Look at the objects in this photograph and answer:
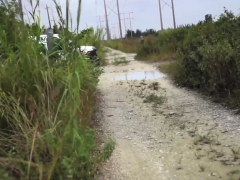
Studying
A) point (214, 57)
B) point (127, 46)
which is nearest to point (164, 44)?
point (214, 57)

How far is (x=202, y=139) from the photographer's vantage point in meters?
4.94

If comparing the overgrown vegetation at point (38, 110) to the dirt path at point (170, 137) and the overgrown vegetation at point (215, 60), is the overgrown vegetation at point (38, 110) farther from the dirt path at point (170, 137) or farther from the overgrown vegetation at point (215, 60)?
the overgrown vegetation at point (215, 60)

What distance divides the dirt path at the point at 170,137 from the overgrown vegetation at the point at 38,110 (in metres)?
0.76

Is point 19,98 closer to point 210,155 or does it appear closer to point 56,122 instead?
point 56,122

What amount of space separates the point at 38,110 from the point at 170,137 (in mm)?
2304

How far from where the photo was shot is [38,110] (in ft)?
11.1

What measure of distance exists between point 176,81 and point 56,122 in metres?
6.99

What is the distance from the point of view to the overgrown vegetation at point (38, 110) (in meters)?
2.94

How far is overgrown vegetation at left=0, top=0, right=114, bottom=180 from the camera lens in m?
2.94

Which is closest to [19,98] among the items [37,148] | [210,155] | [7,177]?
[37,148]

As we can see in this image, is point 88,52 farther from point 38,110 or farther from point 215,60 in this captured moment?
point 38,110

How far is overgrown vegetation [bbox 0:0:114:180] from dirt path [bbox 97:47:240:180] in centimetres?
76

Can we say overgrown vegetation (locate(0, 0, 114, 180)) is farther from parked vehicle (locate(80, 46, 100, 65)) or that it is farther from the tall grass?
the tall grass

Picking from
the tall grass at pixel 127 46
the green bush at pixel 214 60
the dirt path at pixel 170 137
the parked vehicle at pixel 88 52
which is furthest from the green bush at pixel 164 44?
the dirt path at pixel 170 137
